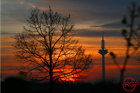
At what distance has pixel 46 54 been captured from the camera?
20719 millimetres

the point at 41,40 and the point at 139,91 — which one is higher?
the point at 41,40

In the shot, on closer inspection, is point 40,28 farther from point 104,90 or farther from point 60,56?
point 104,90

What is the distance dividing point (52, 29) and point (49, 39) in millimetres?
1117

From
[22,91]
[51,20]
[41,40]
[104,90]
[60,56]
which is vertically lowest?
[104,90]

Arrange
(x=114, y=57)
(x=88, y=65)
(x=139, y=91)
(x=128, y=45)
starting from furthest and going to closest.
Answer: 1. (x=139, y=91)
2. (x=88, y=65)
3. (x=114, y=57)
4. (x=128, y=45)

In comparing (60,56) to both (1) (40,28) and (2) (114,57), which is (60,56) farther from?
(2) (114,57)

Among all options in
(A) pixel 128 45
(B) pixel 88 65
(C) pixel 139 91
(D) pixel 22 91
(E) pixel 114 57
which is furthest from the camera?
(C) pixel 139 91

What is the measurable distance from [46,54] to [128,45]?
676 inches

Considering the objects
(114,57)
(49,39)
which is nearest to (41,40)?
(49,39)

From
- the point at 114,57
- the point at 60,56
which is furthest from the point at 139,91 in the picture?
the point at 114,57

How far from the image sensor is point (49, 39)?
21.0 meters

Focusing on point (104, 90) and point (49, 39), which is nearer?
point (49, 39)

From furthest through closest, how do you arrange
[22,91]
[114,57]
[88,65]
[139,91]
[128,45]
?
[139,91] → [88,65] → [22,91] → [114,57] → [128,45]

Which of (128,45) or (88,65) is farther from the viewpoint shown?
(88,65)
